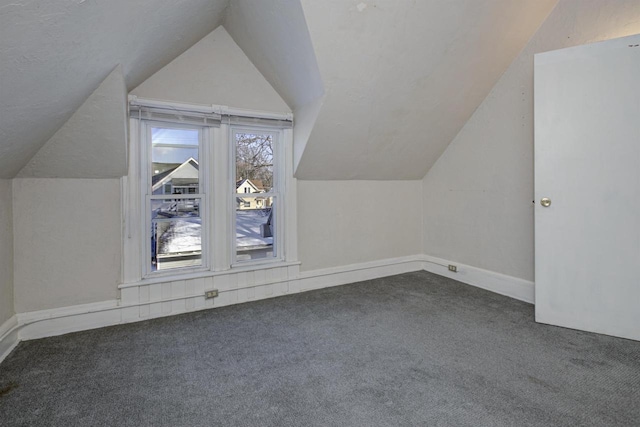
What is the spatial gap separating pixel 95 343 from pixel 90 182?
3.99 ft

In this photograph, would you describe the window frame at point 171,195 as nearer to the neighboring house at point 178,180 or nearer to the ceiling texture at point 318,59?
the neighboring house at point 178,180

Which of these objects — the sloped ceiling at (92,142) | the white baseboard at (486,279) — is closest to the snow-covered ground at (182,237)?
the sloped ceiling at (92,142)

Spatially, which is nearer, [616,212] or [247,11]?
[616,212]

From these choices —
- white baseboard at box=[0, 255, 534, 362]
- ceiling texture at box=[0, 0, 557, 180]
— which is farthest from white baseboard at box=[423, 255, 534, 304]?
ceiling texture at box=[0, 0, 557, 180]

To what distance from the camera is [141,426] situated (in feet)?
4.97

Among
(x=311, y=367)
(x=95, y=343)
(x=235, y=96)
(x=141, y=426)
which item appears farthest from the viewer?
(x=235, y=96)

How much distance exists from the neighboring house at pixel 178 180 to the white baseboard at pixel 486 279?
298cm

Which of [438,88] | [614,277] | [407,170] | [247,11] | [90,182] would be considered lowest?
[614,277]

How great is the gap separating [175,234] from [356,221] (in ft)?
6.44

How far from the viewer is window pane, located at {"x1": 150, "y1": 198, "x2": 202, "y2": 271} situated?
2949mm

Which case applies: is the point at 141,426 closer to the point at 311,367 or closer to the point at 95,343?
the point at 311,367

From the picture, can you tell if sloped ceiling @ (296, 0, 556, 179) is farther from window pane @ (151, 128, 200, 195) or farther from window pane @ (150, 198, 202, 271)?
window pane @ (150, 198, 202, 271)

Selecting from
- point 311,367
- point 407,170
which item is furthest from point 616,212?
point 311,367

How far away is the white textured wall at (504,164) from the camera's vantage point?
109 inches
